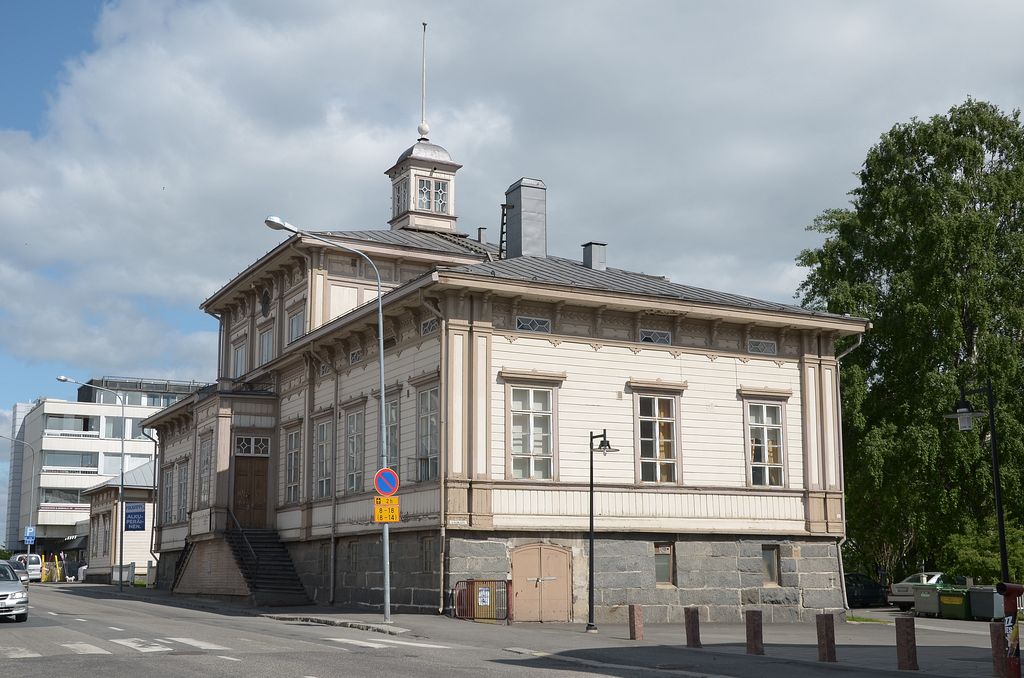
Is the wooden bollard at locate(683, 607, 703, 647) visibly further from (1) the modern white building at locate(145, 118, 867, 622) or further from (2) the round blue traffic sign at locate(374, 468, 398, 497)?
(2) the round blue traffic sign at locate(374, 468, 398, 497)

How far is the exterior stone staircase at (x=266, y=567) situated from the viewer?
113 ft

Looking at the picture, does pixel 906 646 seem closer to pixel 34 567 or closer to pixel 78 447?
pixel 34 567

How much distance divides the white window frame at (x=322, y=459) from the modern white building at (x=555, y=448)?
10 centimetres

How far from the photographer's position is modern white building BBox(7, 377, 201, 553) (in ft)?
367

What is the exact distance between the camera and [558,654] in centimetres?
1898

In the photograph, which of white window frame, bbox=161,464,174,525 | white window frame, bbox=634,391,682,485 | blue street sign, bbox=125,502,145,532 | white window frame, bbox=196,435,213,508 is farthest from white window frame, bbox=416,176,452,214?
blue street sign, bbox=125,502,145,532

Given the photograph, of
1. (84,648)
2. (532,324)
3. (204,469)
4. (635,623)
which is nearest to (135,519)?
(204,469)

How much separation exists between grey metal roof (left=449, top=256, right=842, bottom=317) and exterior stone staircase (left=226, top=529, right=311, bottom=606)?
39.7 ft

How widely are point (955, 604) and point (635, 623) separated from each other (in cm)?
1779

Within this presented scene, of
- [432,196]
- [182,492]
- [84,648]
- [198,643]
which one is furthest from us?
[182,492]

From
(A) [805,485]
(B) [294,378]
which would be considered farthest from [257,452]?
(A) [805,485]

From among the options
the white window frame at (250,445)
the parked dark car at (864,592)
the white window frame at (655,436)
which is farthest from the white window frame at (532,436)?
the parked dark car at (864,592)

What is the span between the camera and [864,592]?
4309cm

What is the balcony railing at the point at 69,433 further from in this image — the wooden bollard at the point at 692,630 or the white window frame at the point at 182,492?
the wooden bollard at the point at 692,630
